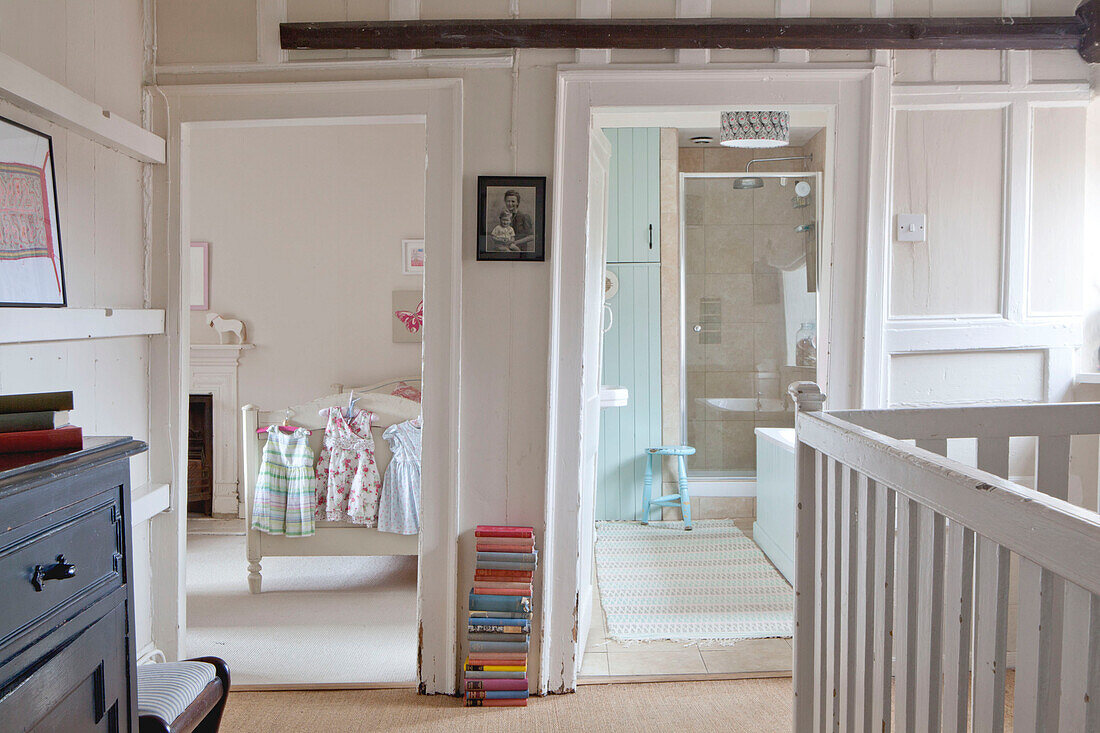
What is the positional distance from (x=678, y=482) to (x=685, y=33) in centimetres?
301

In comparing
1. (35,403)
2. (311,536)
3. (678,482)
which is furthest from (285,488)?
(35,403)

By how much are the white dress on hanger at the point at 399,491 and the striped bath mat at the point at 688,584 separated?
0.97m

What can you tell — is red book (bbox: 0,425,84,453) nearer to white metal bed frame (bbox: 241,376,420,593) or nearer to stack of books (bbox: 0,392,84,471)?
stack of books (bbox: 0,392,84,471)

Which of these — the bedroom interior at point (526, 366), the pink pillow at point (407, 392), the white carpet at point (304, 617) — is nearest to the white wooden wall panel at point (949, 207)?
the bedroom interior at point (526, 366)

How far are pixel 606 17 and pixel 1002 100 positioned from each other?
1.41m

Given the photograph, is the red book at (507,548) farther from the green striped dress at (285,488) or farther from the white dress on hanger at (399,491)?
the green striped dress at (285,488)

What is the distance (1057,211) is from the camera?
9.58ft

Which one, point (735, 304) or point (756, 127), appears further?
point (735, 304)

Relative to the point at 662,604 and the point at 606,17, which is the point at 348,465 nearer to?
the point at 662,604

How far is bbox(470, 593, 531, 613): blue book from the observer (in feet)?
9.02

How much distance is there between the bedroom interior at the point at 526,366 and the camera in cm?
147

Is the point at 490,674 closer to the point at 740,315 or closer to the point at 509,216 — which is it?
the point at 509,216

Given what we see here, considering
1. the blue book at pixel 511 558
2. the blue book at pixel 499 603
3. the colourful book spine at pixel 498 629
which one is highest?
the blue book at pixel 511 558

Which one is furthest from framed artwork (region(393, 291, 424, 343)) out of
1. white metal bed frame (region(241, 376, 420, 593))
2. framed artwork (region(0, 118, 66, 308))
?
framed artwork (region(0, 118, 66, 308))
